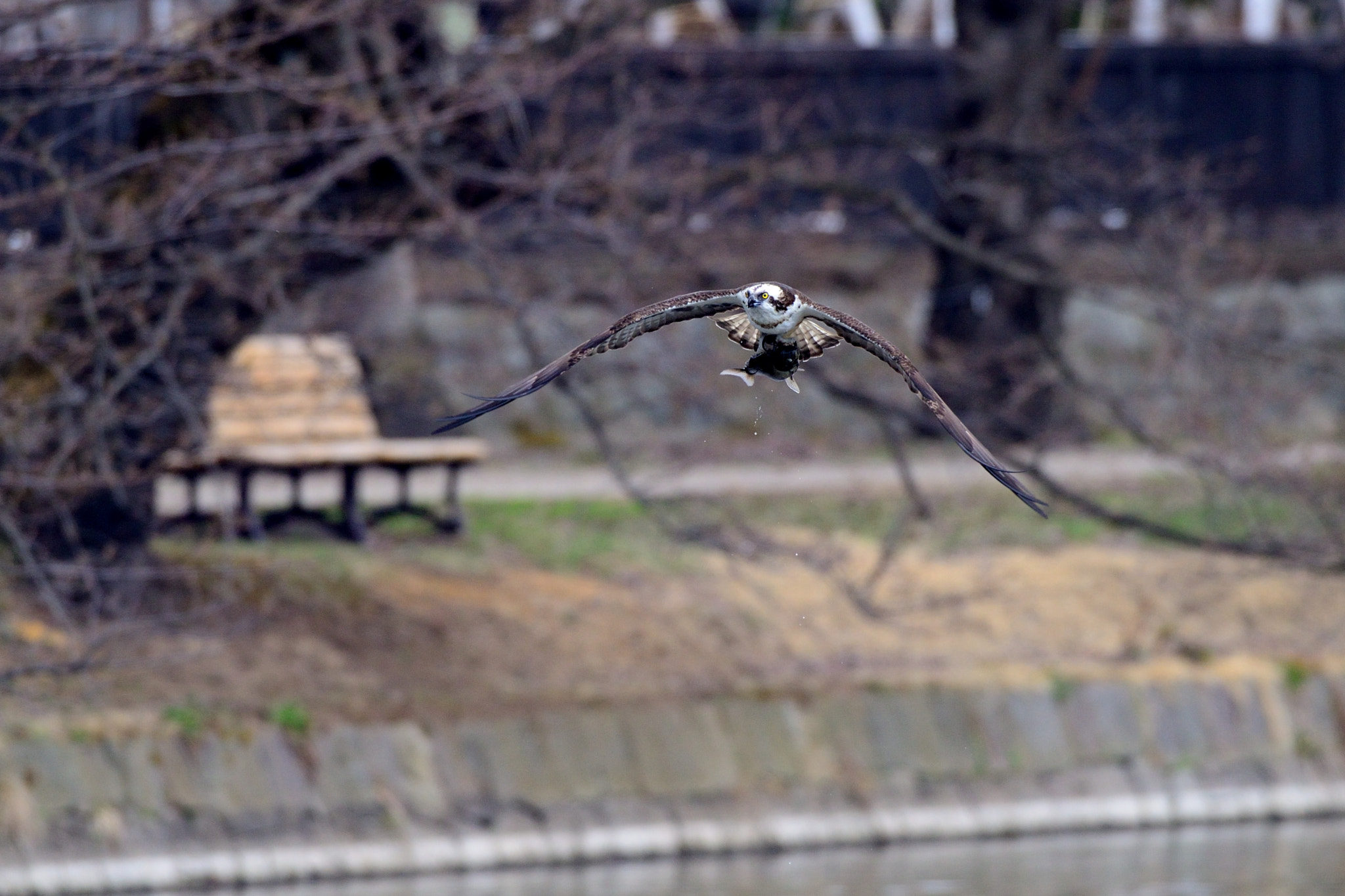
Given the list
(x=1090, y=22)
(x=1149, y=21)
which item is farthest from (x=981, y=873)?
(x=1090, y=22)

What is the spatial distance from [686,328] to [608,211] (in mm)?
6235

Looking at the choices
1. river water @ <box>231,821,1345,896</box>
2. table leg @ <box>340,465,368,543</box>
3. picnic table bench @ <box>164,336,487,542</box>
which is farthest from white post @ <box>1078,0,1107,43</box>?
table leg @ <box>340,465,368,543</box>

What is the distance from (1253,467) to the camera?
13.4m

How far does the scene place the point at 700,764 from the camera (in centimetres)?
1331

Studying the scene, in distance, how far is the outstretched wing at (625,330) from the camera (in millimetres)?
6664

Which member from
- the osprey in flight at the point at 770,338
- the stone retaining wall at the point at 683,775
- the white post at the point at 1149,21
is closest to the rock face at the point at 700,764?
the stone retaining wall at the point at 683,775

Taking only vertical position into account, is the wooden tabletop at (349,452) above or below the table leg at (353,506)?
above

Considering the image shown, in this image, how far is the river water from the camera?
40.9ft

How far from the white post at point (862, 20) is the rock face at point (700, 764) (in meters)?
12.3

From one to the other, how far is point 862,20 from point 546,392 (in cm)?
855

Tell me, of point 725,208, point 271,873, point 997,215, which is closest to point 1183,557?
point 997,215

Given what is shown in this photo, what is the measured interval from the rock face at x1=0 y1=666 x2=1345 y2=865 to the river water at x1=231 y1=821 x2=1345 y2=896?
0.27 metres

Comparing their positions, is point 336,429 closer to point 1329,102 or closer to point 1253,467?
point 1253,467

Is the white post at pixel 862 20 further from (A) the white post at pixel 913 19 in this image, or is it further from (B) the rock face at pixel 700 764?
(B) the rock face at pixel 700 764
